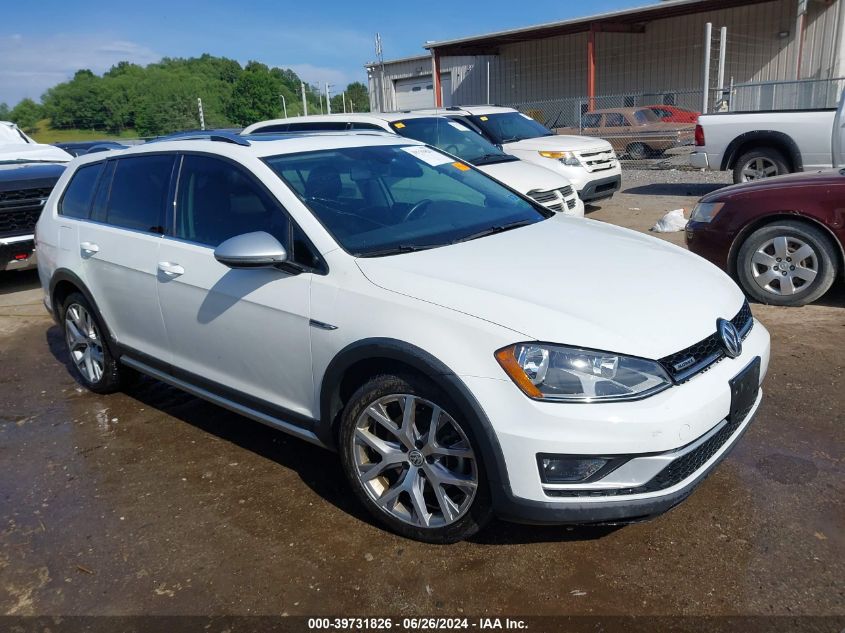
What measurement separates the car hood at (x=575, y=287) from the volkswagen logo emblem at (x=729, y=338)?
40 mm

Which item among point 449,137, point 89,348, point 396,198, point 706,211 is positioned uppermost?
point 449,137

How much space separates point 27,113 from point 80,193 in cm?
6973

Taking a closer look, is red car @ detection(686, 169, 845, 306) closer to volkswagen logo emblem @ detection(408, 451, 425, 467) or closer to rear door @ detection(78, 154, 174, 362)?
volkswagen logo emblem @ detection(408, 451, 425, 467)

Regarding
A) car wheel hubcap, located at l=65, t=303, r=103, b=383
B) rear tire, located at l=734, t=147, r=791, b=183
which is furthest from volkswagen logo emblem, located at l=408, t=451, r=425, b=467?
rear tire, located at l=734, t=147, r=791, b=183

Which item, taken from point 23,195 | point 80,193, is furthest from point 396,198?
point 23,195

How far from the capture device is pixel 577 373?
102 inches

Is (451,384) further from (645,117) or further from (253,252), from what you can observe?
(645,117)

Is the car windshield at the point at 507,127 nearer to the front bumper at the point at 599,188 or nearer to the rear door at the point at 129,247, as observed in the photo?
the front bumper at the point at 599,188

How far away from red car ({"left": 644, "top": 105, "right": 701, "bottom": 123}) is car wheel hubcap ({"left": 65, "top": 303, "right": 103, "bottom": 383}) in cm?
1829

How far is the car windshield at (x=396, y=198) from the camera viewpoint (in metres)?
3.41

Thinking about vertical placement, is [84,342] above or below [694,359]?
below

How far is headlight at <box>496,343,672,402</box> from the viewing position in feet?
8.48

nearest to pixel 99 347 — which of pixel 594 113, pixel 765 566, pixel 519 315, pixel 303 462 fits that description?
pixel 303 462

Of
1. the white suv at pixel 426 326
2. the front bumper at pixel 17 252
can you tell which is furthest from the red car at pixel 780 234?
the front bumper at pixel 17 252
